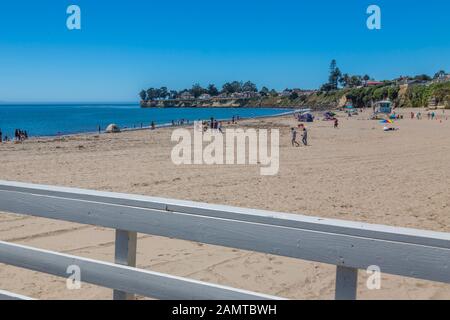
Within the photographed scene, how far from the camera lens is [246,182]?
1164 centimetres

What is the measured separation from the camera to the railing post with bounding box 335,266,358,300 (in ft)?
4.71

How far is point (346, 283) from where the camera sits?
1.45m

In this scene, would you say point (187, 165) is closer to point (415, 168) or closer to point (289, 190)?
point (289, 190)

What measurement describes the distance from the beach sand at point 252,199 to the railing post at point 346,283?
269 centimetres

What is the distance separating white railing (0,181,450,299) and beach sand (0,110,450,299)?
1961 mm

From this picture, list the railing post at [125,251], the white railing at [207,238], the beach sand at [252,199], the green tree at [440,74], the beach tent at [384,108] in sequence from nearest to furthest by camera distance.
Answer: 1. the white railing at [207,238]
2. the railing post at [125,251]
3. the beach sand at [252,199]
4. the beach tent at [384,108]
5. the green tree at [440,74]

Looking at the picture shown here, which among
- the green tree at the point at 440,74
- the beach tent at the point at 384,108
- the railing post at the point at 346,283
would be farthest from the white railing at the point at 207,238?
the green tree at the point at 440,74

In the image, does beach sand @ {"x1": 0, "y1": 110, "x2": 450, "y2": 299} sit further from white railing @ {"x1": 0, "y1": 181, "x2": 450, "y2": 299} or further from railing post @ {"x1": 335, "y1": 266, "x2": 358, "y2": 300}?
railing post @ {"x1": 335, "y1": 266, "x2": 358, "y2": 300}

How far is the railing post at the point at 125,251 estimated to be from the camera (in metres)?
1.78

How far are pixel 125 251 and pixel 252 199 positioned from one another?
756cm

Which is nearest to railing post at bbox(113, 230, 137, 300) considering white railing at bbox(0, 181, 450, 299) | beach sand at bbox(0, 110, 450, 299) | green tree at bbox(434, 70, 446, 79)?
white railing at bbox(0, 181, 450, 299)

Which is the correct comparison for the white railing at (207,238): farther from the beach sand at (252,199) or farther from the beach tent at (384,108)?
the beach tent at (384,108)

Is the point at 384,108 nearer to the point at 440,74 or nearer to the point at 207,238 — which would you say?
the point at 207,238
